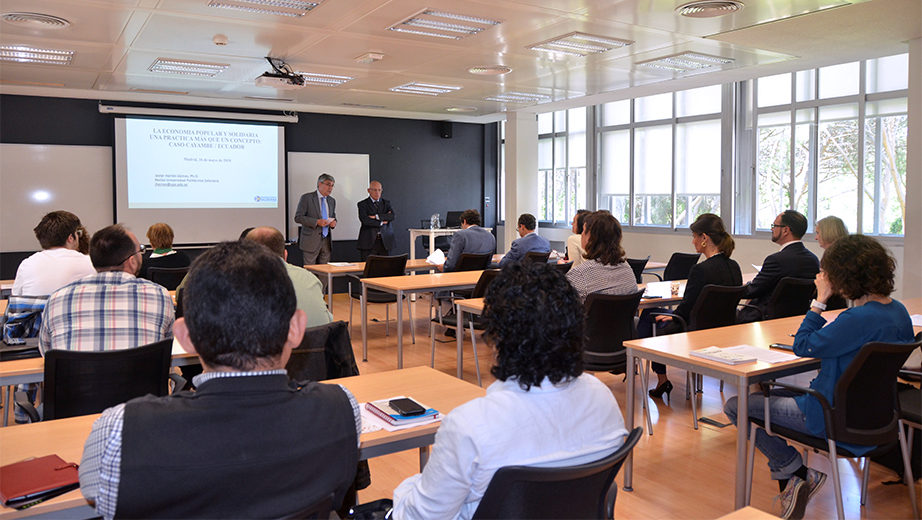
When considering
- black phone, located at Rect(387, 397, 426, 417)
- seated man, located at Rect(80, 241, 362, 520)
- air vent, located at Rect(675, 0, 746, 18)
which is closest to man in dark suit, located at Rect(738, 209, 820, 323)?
air vent, located at Rect(675, 0, 746, 18)

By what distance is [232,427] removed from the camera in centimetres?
120

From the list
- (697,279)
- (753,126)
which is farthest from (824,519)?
(753,126)

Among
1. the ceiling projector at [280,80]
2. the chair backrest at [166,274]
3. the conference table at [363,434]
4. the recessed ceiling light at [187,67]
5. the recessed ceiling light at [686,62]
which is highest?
the recessed ceiling light at [686,62]

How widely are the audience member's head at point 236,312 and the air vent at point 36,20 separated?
481 centimetres

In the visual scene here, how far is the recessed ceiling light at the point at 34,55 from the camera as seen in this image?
6.02 m

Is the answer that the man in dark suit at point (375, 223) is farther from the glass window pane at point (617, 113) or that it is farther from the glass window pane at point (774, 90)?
the glass window pane at point (774, 90)

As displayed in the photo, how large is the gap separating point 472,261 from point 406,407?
14.6 feet

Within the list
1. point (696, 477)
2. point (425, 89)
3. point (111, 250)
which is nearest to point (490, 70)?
point (425, 89)

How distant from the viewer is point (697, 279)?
4.27 metres

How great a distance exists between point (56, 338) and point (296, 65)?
4.89 meters

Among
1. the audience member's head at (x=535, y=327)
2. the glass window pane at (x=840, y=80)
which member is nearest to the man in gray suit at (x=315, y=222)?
the glass window pane at (x=840, y=80)

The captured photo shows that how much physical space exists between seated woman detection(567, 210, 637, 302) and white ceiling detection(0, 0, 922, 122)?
177 centimetres

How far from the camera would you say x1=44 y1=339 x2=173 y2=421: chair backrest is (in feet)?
7.90

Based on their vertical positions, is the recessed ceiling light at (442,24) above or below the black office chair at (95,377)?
above
